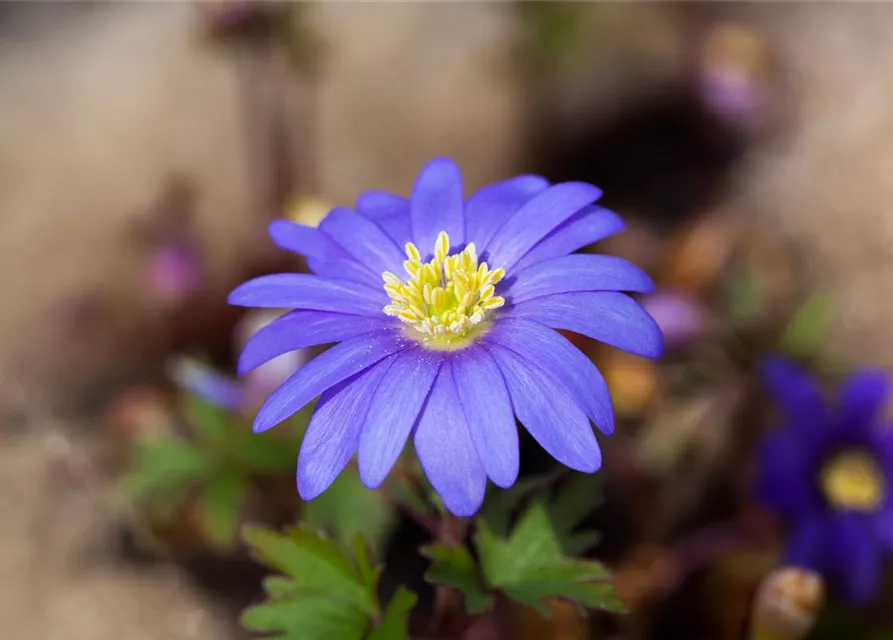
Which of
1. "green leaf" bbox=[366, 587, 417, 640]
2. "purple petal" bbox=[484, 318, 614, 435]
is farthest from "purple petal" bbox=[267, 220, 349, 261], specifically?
"green leaf" bbox=[366, 587, 417, 640]

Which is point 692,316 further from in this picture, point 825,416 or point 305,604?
point 305,604

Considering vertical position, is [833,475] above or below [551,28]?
below

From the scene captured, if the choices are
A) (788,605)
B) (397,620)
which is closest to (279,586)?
(397,620)

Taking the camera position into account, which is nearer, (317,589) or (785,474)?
(317,589)

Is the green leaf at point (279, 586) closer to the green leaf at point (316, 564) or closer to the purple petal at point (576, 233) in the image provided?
the green leaf at point (316, 564)

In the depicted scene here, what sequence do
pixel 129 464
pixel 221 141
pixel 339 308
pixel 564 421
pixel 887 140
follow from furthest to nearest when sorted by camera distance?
1. pixel 221 141
2. pixel 887 140
3. pixel 129 464
4. pixel 339 308
5. pixel 564 421

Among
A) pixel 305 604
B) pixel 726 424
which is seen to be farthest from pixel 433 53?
pixel 305 604

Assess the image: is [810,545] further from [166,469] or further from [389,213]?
[166,469]
